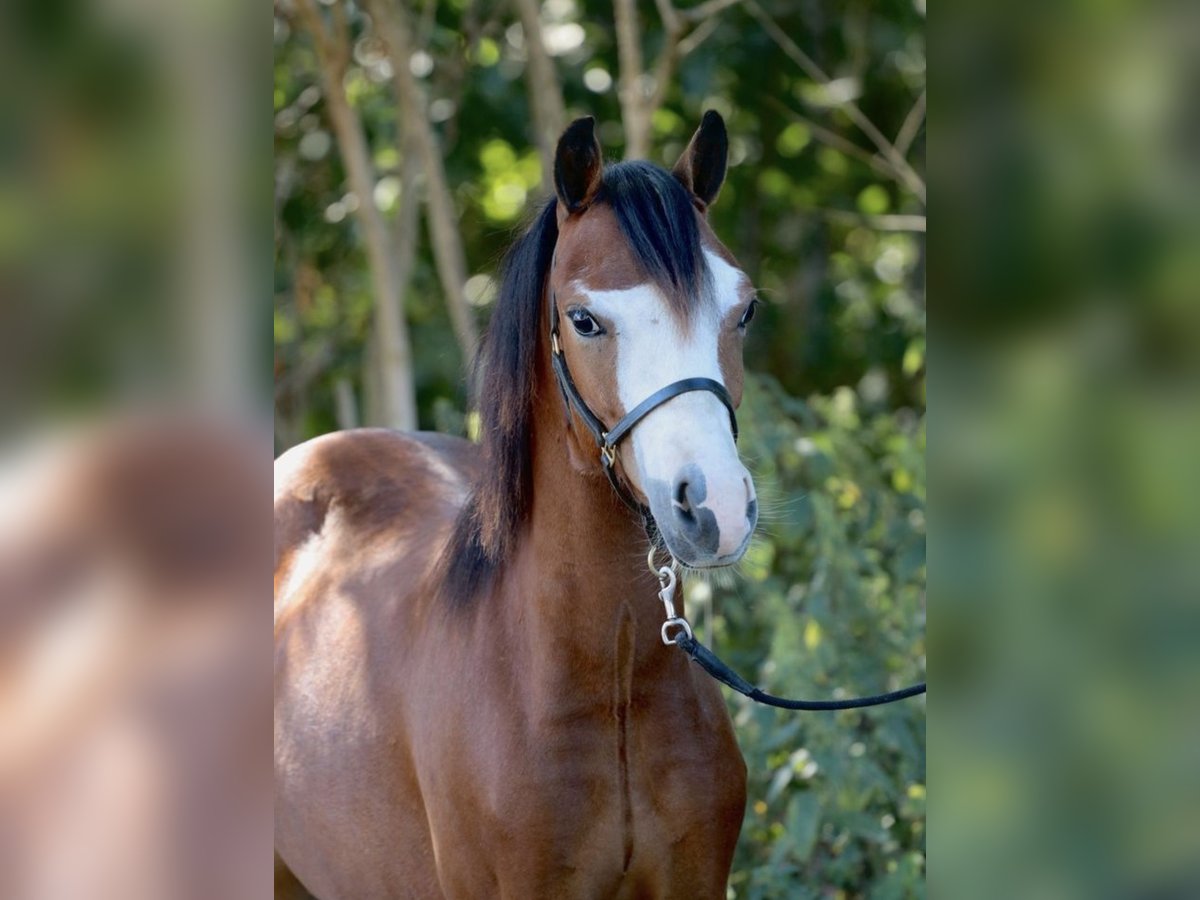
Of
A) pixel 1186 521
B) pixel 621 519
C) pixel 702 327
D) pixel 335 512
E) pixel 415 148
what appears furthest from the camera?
pixel 415 148

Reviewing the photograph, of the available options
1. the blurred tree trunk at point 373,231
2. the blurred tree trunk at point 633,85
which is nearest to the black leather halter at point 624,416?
the blurred tree trunk at point 633,85

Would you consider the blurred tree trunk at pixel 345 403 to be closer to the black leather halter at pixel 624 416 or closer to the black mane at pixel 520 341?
the black mane at pixel 520 341

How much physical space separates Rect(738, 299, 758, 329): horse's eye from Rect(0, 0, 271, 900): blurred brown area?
1.48 metres

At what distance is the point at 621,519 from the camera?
2324mm

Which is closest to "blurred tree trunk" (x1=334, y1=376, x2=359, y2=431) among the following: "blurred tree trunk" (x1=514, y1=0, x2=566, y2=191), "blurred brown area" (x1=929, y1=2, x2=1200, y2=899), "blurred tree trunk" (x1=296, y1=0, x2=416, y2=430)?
"blurred tree trunk" (x1=296, y1=0, x2=416, y2=430)

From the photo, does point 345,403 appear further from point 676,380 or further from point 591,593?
point 676,380

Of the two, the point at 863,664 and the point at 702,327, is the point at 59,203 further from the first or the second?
the point at 863,664

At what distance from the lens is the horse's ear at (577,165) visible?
91.1 inches

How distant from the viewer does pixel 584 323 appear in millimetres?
2197

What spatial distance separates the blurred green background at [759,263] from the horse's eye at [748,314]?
1634mm

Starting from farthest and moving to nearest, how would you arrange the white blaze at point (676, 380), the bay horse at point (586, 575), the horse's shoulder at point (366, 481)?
the horse's shoulder at point (366, 481) → the bay horse at point (586, 575) → the white blaze at point (676, 380)

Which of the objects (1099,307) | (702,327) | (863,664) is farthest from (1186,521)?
(863,664)

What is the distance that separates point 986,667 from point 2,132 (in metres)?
0.66

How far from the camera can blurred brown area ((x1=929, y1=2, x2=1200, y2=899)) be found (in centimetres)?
71
